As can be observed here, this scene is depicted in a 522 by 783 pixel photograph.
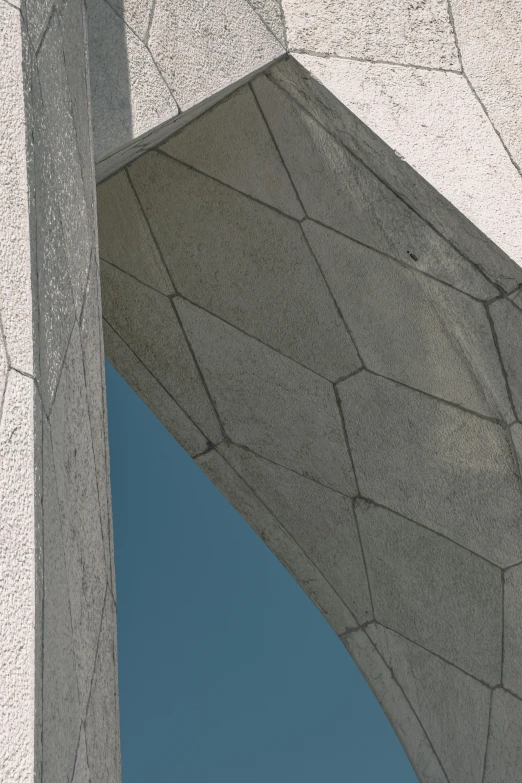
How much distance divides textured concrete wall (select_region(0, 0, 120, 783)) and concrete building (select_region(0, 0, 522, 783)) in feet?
0.05

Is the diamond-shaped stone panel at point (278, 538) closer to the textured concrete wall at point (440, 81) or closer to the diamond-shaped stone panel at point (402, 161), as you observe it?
the diamond-shaped stone panel at point (402, 161)

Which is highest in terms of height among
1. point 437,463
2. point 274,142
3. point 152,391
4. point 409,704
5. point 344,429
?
point 274,142

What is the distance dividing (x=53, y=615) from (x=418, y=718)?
15.3 feet

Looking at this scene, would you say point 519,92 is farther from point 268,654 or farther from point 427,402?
point 268,654

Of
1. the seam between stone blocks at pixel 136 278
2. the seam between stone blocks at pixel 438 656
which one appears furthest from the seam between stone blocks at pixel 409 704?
the seam between stone blocks at pixel 136 278

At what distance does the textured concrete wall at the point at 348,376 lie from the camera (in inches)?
177

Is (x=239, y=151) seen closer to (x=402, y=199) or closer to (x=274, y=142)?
(x=274, y=142)

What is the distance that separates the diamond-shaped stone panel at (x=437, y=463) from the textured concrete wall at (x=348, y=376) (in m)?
0.01

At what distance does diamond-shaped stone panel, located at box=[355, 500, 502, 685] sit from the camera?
5387 millimetres

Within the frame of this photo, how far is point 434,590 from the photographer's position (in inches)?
220

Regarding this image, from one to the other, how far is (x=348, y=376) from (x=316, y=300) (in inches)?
17.0

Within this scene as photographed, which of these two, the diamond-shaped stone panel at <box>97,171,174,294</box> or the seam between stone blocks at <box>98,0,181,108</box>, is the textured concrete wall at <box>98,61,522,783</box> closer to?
the diamond-shaped stone panel at <box>97,171,174,294</box>

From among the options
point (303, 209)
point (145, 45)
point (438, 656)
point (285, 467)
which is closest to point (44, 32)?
point (145, 45)

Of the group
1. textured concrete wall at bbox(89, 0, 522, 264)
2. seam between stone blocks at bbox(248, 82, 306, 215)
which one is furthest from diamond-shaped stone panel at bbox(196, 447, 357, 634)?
textured concrete wall at bbox(89, 0, 522, 264)
